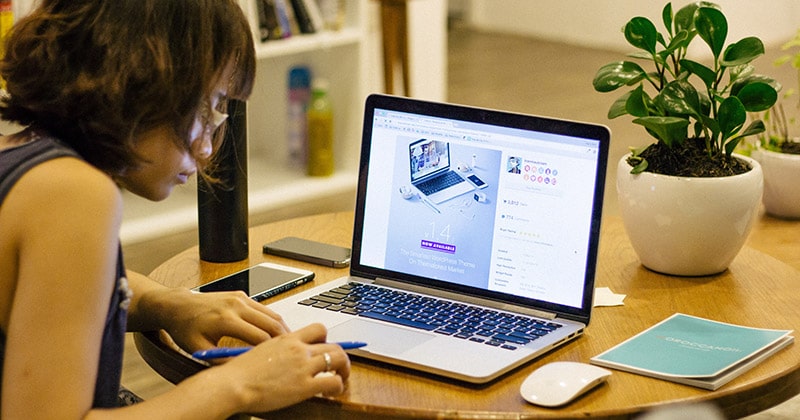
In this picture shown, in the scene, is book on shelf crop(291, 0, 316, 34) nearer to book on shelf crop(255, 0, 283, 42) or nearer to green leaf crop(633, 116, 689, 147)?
book on shelf crop(255, 0, 283, 42)

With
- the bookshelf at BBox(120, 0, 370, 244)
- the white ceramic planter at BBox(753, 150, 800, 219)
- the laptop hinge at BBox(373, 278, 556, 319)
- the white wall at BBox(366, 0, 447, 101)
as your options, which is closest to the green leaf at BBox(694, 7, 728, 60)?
the laptop hinge at BBox(373, 278, 556, 319)

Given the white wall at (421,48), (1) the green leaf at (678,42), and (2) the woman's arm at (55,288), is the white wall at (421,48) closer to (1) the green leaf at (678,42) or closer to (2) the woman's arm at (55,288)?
(1) the green leaf at (678,42)

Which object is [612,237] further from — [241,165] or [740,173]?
[241,165]

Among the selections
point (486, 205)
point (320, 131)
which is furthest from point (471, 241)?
point (320, 131)

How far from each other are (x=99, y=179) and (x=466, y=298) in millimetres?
532

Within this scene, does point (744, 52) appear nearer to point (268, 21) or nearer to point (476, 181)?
point (476, 181)

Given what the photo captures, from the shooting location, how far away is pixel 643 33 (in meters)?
1.50

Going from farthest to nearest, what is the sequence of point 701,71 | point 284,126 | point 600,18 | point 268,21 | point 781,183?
point 600,18 < point 284,126 < point 268,21 < point 781,183 < point 701,71

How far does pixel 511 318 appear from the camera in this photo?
4.28 feet

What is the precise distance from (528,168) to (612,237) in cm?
41

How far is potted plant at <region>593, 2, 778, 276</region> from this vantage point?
57.2 inches

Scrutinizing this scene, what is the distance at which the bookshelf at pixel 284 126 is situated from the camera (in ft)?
11.1

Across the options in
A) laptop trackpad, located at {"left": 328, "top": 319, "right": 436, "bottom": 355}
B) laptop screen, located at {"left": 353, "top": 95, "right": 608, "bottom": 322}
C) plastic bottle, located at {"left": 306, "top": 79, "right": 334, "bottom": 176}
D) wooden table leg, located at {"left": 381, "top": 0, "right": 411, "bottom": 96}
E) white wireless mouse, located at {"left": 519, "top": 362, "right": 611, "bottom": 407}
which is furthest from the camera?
wooden table leg, located at {"left": 381, "top": 0, "right": 411, "bottom": 96}

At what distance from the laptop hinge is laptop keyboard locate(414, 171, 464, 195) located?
0.42ft
